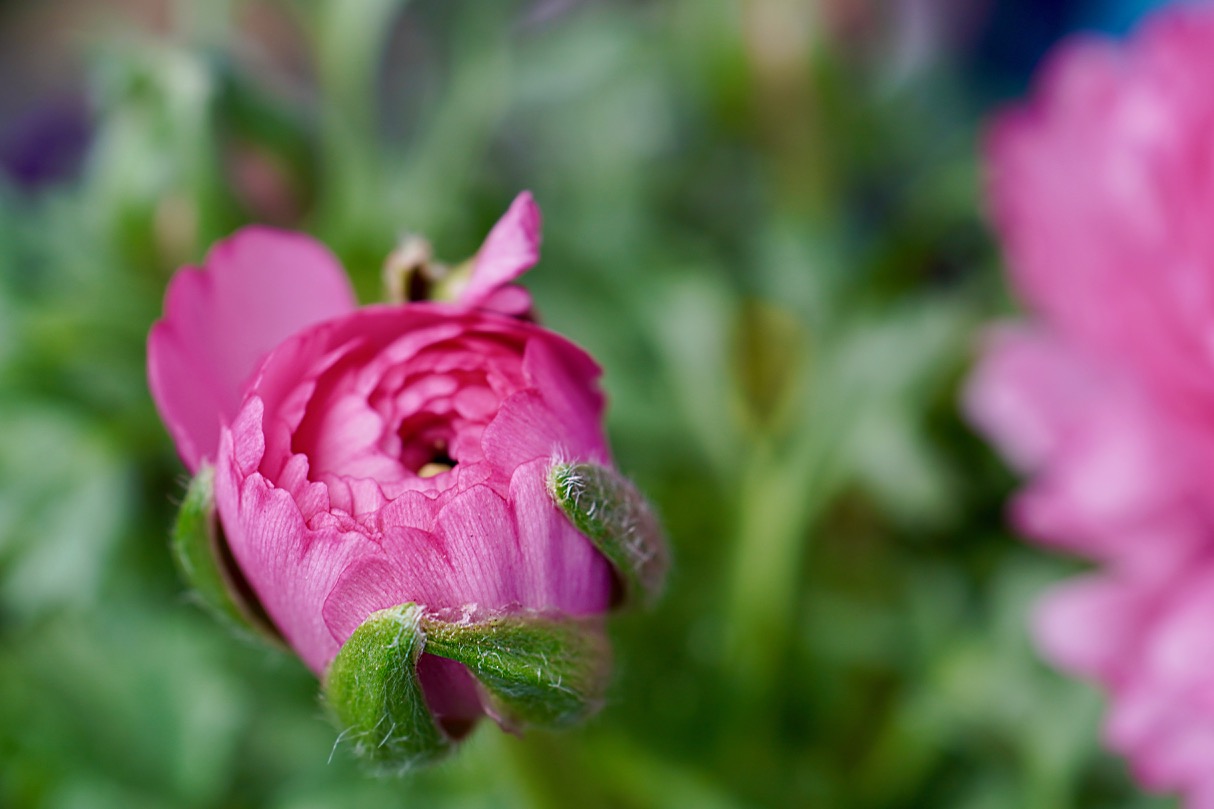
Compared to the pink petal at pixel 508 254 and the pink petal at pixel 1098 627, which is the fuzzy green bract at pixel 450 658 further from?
the pink petal at pixel 1098 627

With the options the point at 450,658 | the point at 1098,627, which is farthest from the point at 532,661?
the point at 1098,627

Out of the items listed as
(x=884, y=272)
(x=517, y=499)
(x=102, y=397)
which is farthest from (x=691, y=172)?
(x=517, y=499)

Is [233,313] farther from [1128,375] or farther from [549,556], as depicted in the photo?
[1128,375]

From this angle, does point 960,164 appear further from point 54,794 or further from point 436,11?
point 54,794

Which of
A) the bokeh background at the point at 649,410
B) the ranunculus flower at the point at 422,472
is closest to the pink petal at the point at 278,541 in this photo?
the ranunculus flower at the point at 422,472

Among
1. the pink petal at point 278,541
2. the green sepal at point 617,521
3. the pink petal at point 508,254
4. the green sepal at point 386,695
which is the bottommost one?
the green sepal at point 386,695

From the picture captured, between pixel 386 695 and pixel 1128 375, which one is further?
pixel 1128 375
